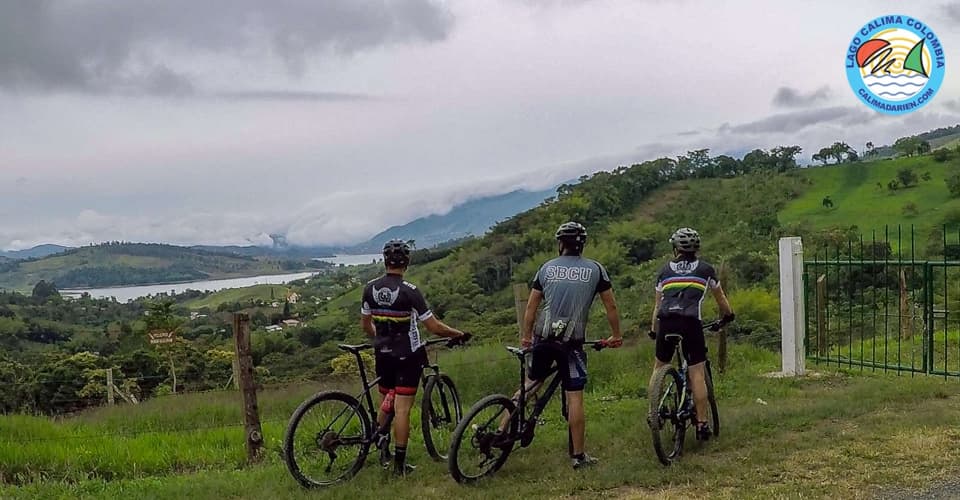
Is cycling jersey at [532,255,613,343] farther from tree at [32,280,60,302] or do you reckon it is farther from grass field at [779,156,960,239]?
tree at [32,280,60,302]

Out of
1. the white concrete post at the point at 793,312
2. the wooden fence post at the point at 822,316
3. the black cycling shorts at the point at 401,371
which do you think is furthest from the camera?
the wooden fence post at the point at 822,316

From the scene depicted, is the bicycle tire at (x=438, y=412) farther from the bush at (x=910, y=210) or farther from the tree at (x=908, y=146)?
the tree at (x=908, y=146)

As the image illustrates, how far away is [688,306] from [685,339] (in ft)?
0.93

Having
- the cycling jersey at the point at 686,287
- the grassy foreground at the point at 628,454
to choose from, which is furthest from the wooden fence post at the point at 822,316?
the cycling jersey at the point at 686,287

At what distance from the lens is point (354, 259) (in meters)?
50.1

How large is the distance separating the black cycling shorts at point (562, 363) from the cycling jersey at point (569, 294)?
3.0 inches

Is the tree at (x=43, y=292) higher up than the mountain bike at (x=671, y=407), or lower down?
lower down

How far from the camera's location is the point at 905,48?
15.2 meters

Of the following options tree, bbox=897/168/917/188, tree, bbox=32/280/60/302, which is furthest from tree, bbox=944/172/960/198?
tree, bbox=32/280/60/302

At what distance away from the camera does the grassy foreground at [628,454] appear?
18.0ft

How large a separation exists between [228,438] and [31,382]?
17.3 m

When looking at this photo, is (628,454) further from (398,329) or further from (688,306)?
(398,329)

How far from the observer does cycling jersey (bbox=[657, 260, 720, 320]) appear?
614 centimetres

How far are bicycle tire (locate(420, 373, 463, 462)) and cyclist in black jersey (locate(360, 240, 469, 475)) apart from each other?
1.48ft
